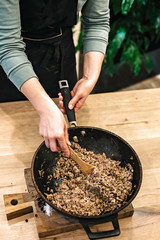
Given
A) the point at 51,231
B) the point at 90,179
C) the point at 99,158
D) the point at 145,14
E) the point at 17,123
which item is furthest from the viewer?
the point at 145,14

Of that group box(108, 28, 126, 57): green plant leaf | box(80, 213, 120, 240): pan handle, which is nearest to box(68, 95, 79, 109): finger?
box(80, 213, 120, 240): pan handle

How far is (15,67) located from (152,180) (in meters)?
0.78

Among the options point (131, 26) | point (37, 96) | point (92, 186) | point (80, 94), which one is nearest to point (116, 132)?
point (80, 94)

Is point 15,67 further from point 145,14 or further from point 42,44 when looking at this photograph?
point 145,14

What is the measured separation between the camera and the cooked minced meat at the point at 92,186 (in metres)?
1.00

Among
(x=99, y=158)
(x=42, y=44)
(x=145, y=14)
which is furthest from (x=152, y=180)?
(x=145, y=14)

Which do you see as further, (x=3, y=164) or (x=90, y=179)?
(x=3, y=164)

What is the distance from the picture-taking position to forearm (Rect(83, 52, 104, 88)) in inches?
51.5

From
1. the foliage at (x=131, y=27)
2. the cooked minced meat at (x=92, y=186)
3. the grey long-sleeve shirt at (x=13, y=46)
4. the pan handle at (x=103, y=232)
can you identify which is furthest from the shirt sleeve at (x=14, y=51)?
the foliage at (x=131, y=27)

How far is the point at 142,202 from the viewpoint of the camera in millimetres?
1118

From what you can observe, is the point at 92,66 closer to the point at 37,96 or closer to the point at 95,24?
the point at 95,24

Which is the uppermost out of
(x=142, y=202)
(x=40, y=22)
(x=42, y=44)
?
(x=40, y=22)

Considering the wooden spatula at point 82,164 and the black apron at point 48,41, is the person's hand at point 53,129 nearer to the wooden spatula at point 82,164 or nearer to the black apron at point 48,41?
the wooden spatula at point 82,164

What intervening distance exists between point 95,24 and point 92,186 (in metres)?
0.84
